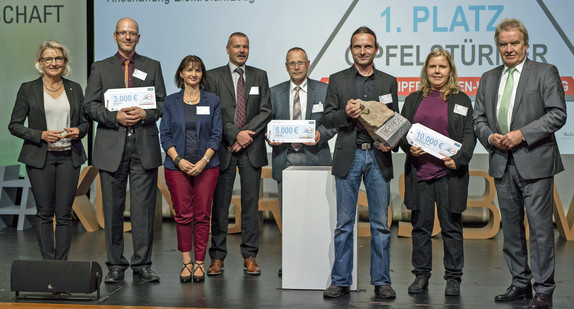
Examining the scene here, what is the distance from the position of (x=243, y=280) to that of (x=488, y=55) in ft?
12.4

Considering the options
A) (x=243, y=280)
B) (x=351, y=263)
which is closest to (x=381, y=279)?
(x=351, y=263)

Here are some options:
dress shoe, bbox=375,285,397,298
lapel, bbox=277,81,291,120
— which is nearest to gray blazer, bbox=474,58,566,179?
dress shoe, bbox=375,285,397,298

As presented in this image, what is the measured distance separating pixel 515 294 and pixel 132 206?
2.58m

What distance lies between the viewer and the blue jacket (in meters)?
4.50

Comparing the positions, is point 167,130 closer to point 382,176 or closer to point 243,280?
point 243,280

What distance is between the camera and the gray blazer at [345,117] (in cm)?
402

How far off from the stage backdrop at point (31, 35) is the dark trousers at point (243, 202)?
378 centimetres

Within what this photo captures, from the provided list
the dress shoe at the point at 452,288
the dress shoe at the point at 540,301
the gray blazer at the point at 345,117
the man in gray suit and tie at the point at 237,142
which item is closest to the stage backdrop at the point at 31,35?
the man in gray suit and tie at the point at 237,142

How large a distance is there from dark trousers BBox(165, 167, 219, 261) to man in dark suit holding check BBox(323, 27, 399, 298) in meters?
0.96

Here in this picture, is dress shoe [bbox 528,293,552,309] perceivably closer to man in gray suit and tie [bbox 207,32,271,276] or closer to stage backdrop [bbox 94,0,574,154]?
man in gray suit and tie [bbox 207,32,271,276]

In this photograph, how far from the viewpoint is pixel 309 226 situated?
439 centimetres

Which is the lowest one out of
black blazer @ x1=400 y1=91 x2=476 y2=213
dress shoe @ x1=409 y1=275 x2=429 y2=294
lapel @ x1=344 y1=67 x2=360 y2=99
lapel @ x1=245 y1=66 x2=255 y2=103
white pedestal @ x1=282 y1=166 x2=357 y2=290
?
dress shoe @ x1=409 y1=275 x2=429 y2=294

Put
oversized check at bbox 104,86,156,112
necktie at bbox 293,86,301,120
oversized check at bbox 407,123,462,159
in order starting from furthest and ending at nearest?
necktie at bbox 293,86,301,120 < oversized check at bbox 104,86,156,112 < oversized check at bbox 407,123,462,159

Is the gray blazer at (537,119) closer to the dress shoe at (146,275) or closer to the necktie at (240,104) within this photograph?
the necktie at (240,104)
